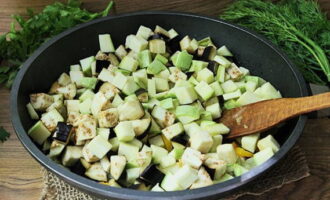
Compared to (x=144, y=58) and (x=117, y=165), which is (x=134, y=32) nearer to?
(x=144, y=58)

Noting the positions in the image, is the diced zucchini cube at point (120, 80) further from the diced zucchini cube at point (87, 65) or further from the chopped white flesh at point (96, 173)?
the chopped white flesh at point (96, 173)

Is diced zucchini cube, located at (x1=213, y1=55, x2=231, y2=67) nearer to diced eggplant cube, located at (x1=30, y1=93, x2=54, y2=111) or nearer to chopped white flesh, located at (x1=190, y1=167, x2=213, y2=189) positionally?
chopped white flesh, located at (x1=190, y1=167, x2=213, y2=189)

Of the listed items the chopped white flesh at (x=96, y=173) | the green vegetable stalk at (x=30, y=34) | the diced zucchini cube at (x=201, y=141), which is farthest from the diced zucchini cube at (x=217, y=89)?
the green vegetable stalk at (x=30, y=34)

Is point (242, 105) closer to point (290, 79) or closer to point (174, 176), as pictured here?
point (290, 79)

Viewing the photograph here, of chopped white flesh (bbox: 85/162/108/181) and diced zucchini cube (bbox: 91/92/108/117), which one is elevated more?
diced zucchini cube (bbox: 91/92/108/117)

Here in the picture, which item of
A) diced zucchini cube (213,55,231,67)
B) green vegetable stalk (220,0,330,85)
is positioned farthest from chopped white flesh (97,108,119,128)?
green vegetable stalk (220,0,330,85)

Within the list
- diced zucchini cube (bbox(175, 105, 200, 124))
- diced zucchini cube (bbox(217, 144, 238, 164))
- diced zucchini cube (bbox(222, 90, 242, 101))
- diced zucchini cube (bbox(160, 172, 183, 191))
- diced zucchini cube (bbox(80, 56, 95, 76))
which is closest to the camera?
diced zucchini cube (bbox(160, 172, 183, 191))
